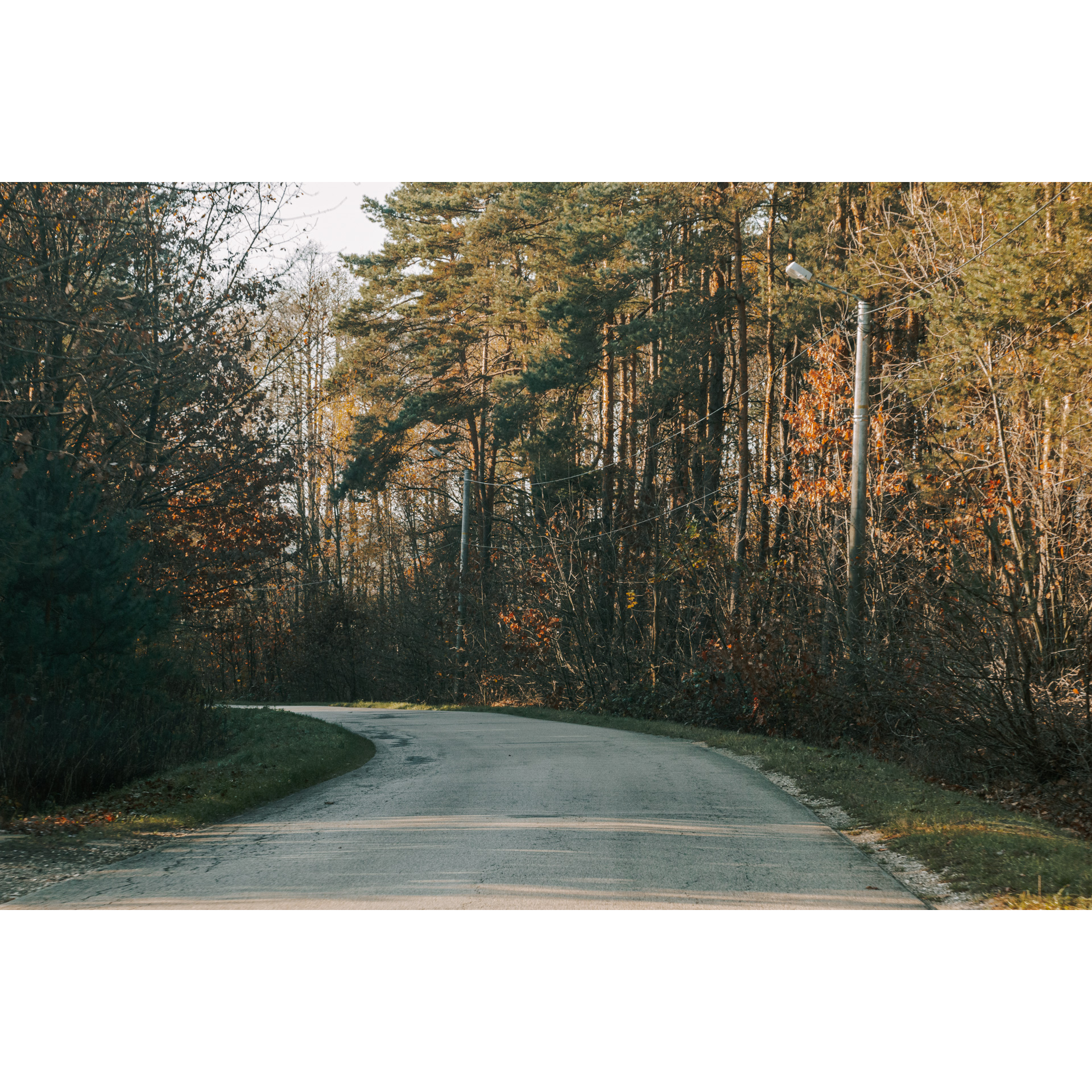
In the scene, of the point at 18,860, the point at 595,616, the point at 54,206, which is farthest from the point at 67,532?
the point at 595,616

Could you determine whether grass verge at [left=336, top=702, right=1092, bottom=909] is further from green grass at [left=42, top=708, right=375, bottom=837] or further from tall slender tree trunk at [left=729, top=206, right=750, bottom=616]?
tall slender tree trunk at [left=729, top=206, right=750, bottom=616]

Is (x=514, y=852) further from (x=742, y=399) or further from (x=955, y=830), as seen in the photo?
(x=742, y=399)

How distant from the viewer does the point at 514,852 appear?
8164mm

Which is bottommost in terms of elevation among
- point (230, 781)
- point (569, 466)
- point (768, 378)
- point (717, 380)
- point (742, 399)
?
point (230, 781)

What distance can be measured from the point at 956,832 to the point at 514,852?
12.3 feet

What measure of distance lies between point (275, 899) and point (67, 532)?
324 inches

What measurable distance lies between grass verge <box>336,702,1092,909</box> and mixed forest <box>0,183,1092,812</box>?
1.58 m

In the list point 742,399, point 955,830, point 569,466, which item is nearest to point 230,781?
point 955,830

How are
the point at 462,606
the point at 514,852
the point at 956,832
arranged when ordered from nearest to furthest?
1. the point at 514,852
2. the point at 956,832
3. the point at 462,606

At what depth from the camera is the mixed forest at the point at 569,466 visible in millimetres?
12711

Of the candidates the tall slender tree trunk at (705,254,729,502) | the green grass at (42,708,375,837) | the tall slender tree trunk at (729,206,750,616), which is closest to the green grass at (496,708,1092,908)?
the green grass at (42,708,375,837)

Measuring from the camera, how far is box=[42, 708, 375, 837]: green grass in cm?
1003

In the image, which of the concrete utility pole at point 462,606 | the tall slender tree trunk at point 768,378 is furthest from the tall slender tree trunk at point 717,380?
the concrete utility pole at point 462,606

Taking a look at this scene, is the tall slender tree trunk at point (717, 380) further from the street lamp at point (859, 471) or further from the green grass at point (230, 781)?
the green grass at point (230, 781)
